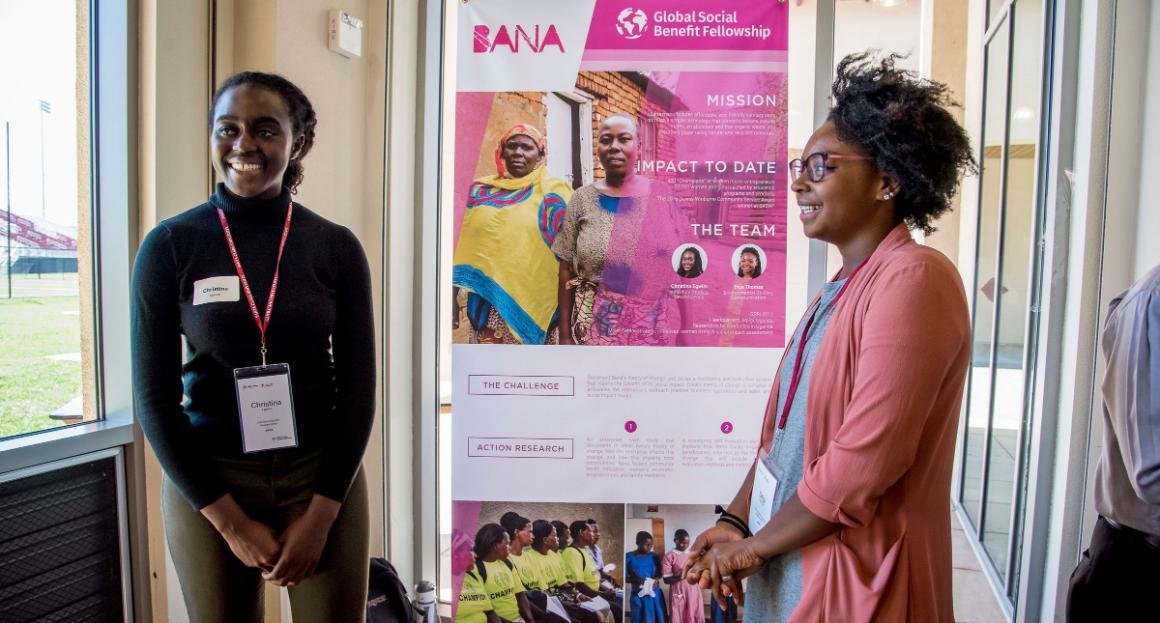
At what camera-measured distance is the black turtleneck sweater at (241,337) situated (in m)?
1.29

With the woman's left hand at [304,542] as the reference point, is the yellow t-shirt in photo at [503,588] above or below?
below

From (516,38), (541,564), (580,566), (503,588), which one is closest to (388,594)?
(503,588)

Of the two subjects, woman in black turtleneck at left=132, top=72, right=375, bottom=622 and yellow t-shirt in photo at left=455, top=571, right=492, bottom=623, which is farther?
yellow t-shirt in photo at left=455, top=571, right=492, bottom=623

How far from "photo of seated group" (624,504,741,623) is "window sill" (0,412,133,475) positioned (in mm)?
1624

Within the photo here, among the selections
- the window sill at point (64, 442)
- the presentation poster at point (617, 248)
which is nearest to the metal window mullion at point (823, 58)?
the presentation poster at point (617, 248)

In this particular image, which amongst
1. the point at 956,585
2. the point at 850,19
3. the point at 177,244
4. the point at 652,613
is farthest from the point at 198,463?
the point at 956,585

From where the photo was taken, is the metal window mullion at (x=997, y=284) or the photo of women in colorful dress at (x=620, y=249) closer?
the photo of women in colorful dress at (x=620, y=249)

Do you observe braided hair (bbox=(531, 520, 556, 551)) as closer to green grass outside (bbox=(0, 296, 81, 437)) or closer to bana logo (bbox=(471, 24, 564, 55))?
green grass outside (bbox=(0, 296, 81, 437))

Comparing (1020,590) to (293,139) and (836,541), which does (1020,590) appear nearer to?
(836,541)

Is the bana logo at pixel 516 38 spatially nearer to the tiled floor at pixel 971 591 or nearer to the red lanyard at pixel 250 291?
the red lanyard at pixel 250 291

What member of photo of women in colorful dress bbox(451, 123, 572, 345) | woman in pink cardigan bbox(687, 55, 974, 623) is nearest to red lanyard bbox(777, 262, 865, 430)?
woman in pink cardigan bbox(687, 55, 974, 623)

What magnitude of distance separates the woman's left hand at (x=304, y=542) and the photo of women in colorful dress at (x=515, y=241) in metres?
1.12

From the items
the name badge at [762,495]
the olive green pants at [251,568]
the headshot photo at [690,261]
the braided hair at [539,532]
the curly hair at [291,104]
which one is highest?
the curly hair at [291,104]

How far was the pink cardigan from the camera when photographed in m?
1.02
